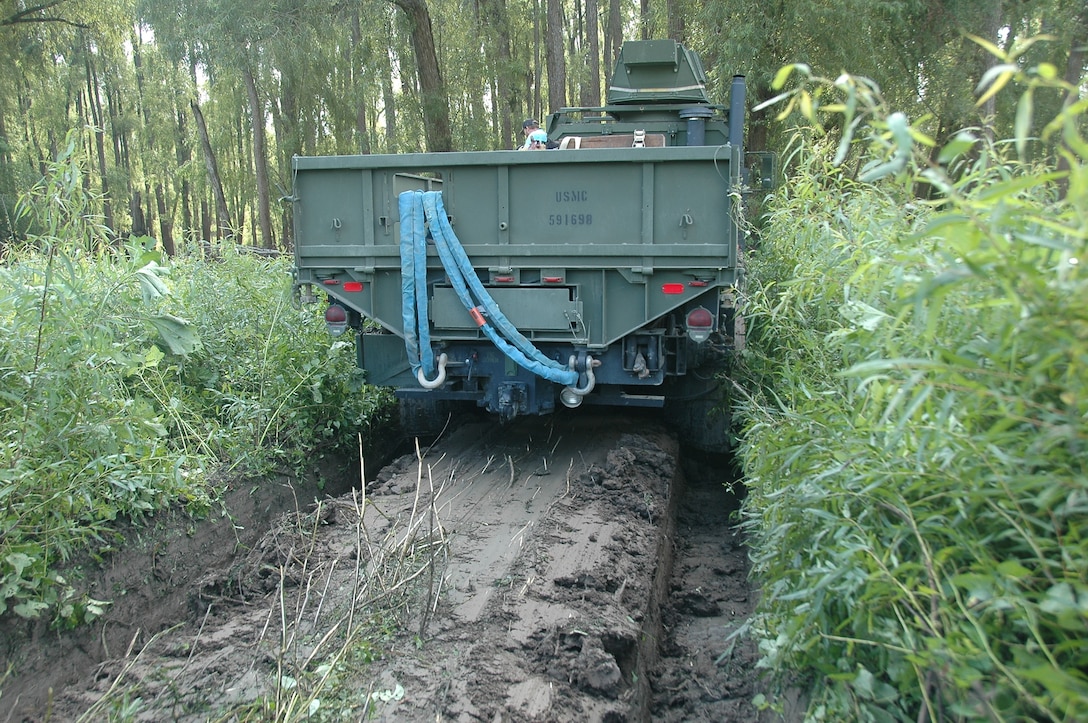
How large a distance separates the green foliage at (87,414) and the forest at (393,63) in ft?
1.93

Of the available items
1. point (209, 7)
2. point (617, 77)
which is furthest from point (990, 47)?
point (209, 7)

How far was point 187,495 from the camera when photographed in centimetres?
535

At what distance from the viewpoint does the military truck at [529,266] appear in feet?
20.2

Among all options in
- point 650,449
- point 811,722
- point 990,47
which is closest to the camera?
point 990,47

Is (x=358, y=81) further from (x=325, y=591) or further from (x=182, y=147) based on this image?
(x=182, y=147)

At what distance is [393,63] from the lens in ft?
76.3

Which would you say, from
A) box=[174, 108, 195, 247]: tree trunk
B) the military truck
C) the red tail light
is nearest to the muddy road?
the military truck

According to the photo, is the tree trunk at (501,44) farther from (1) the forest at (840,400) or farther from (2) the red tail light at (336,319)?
(2) the red tail light at (336,319)

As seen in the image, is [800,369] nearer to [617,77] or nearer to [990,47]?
[990,47]

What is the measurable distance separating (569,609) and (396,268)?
3.40 meters

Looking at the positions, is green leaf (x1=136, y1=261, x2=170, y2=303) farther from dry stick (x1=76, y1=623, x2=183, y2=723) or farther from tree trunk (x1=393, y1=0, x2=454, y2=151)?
tree trunk (x1=393, y1=0, x2=454, y2=151)

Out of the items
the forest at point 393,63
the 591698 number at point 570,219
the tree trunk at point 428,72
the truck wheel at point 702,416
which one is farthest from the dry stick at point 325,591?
the tree trunk at point 428,72

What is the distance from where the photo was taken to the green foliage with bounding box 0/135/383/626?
437 centimetres

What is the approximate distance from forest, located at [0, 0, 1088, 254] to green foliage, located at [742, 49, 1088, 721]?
4329 mm
